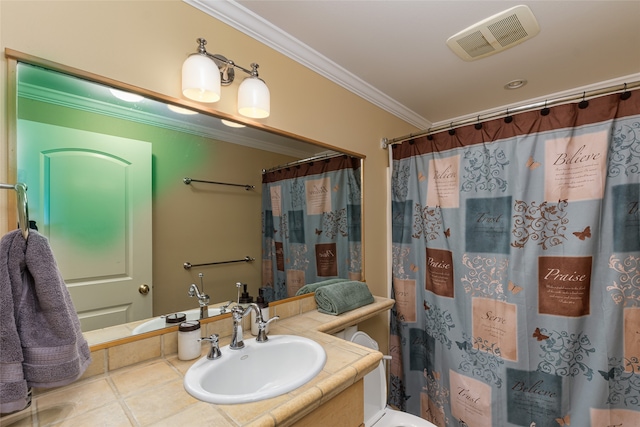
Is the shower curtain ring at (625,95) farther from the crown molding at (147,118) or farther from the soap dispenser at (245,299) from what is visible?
the soap dispenser at (245,299)

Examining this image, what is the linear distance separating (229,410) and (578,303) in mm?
1619

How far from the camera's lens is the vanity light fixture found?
1.02m

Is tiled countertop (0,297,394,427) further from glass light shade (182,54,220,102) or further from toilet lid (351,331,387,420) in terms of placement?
glass light shade (182,54,220,102)

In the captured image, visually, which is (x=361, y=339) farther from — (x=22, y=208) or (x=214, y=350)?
(x=22, y=208)

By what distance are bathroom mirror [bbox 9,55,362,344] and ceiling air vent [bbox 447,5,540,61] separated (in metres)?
1.06

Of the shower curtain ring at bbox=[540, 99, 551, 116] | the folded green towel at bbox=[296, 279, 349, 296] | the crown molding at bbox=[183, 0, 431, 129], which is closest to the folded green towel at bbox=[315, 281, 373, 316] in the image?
the folded green towel at bbox=[296, 279, 349, 296]

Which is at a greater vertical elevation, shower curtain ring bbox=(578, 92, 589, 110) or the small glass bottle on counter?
shower curtain ring bbox=(578, 92, 589, 110)

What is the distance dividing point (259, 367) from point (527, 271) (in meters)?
1.42

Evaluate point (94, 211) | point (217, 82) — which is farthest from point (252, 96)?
point (94, 211)

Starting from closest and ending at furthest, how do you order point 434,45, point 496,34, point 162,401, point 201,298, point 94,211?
point 162,401 < point 94,211 < point 201,298 < point 496,34 < point 434,45

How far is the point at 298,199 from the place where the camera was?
1.62 meters

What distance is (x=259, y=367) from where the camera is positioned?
1.07m


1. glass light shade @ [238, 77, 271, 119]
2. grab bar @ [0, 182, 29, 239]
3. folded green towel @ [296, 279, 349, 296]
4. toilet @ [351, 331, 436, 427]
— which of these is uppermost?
glass light shade @ [238, 77, 271, 119]

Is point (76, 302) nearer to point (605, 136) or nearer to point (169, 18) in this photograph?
point (169, 18)
